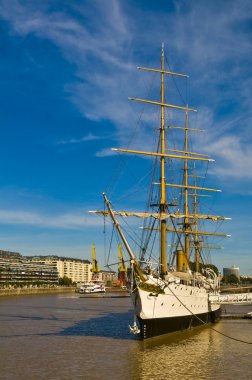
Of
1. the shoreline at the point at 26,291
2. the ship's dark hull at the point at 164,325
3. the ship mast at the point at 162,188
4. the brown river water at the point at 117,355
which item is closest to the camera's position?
the brown river water at the point at 117,355

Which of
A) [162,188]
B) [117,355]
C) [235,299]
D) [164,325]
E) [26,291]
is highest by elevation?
[162,188]

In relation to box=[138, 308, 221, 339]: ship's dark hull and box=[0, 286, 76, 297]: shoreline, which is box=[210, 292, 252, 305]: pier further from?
box=[0, 286, 76, 297]: shoreline

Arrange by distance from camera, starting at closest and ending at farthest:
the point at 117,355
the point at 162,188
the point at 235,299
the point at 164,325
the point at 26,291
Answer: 1. the point at 117,355
2. the point at 164,325
3. the point at 162,188
4. the point at 235,299
5. the point at 26,291

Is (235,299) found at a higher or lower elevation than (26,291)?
higher

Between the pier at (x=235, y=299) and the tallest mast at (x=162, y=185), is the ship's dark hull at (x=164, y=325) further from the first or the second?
the pier at (x=235, y=299)

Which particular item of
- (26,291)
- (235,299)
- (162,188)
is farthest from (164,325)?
(26,291)

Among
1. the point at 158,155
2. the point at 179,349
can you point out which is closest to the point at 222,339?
the point at 179,349

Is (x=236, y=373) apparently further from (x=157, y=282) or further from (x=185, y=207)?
(x=185, y=207)

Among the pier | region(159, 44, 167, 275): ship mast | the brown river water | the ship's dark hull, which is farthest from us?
the pier

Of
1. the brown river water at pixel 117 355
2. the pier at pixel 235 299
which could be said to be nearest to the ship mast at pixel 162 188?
the brown river water at pixel 117 355

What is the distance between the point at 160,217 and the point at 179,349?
47.6 feet

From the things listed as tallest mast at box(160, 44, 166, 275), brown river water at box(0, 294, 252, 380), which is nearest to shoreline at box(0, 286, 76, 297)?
brown river water at box(0, 294, 252, 380)

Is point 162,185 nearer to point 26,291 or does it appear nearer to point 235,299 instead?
point 235,299

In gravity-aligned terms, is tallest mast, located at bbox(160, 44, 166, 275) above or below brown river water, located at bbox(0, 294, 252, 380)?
above
